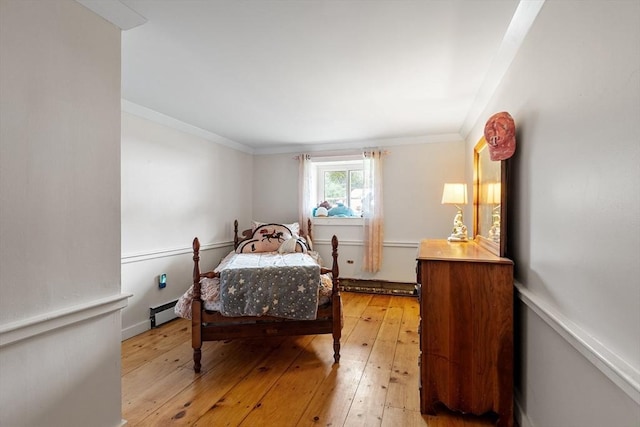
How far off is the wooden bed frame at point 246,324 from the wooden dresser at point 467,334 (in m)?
0.82

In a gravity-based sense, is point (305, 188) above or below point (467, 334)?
above

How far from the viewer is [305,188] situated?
4453 millimetres

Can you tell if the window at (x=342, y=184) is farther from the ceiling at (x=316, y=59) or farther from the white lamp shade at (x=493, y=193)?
the white lamp shade at (x=493, y=193)

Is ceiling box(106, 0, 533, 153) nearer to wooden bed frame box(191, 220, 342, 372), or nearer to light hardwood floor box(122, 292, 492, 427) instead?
wooden bed frame box(191, 220, 342, 372)

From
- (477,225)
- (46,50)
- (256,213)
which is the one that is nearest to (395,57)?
(477,225)

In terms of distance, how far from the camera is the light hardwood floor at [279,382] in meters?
1.68

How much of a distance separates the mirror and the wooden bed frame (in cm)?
116

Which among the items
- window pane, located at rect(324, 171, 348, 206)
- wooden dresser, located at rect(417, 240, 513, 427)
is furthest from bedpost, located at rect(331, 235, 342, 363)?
window pane, located at rect(324, 171, 348, 206)

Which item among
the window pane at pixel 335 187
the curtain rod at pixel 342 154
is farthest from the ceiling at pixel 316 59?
the window pane at pixel 335 187

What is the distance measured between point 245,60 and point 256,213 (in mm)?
3104

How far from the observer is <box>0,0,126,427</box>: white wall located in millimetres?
1100

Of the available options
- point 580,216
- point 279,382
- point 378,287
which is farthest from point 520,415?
point 378,287

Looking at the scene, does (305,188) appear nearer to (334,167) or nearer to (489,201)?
(334,167)

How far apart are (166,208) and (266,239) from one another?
126 centimetres
